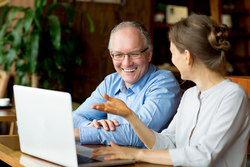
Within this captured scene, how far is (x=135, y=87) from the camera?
1772 mm

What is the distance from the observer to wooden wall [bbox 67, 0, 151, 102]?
3926 mm

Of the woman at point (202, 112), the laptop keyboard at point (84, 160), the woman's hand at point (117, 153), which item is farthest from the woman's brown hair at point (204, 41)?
the laptop keyboard at point (84, 160)

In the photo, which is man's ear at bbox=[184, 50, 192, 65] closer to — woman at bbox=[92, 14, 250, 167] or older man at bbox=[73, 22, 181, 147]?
woman at bbox=[92, 14, 250, 167]

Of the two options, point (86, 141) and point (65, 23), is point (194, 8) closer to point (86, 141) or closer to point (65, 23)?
point (65, 23)

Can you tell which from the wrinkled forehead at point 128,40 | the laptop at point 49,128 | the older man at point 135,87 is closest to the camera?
the laptop at point 49,128

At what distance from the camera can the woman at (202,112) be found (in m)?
1.04

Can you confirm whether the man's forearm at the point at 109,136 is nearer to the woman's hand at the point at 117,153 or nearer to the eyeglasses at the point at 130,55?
the woman's hand at the point at 117,153

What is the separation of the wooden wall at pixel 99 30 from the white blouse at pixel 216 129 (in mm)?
2822

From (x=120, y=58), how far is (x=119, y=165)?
2.86 feet

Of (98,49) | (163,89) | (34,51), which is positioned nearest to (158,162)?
(163,89)

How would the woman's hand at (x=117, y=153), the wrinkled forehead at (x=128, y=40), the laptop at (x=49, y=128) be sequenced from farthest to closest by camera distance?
the wrinkled forehead at (x=128, y=40), the woman's hand at (x=117, y=153), the laptop at (x=49, y=128)

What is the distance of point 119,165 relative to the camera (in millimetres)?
1025

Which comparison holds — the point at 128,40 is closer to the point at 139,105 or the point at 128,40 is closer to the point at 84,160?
the point at 139,105

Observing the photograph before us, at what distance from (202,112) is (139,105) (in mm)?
558
